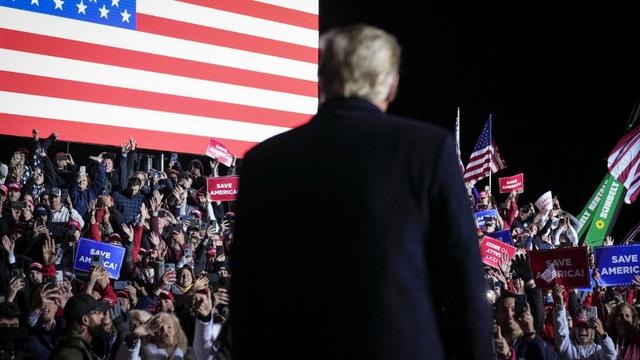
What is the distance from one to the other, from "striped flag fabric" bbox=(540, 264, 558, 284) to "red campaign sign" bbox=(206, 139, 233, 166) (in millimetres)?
4548

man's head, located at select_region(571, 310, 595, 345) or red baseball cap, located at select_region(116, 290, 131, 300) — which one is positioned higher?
red baseball cap, located at select_region(116, 290, 131, 300)

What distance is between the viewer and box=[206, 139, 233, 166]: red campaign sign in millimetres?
9562

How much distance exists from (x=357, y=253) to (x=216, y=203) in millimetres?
8463

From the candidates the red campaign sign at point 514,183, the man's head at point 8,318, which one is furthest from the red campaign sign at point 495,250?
the red campaign sign at point 514,183

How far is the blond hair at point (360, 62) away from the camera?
1.34 meters

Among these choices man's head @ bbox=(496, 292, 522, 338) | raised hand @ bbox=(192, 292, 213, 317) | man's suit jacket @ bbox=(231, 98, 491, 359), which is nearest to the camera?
man's suit jacket @ bbox=(231, 98, 491, 359)

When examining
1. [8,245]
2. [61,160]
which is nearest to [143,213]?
[8,245]

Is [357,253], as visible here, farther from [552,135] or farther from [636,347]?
[552,135]

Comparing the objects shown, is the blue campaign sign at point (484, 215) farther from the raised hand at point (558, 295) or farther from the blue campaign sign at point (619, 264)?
the raised hand at point (558, 295)

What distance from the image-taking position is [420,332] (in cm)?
120

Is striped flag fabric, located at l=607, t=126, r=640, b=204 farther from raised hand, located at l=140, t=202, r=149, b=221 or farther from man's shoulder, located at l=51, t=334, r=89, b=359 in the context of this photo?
man's shoulder, located at l=51, t=334, r=89, b=359

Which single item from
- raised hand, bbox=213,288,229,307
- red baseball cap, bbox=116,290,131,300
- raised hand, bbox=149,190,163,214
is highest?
raised hand, bbox=149,190,163,214

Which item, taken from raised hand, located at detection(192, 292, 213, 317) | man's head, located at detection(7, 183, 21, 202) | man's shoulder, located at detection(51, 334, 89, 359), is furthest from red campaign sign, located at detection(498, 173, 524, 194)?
man's shoulder, located at detection(51, 334, 89, 359)

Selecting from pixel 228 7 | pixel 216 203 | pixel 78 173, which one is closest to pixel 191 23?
pixel 228 7
